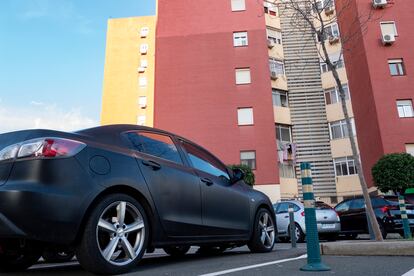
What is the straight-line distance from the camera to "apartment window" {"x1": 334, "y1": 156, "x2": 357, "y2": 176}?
89.9ft

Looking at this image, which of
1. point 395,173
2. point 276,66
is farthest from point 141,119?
point 395,173

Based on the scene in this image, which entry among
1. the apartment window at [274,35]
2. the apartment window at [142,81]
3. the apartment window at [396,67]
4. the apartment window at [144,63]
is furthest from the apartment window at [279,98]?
the apartment window at [144,63]

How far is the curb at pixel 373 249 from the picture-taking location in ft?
16.3

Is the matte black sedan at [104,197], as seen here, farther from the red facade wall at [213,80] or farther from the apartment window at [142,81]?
the apartment window at [142,81]

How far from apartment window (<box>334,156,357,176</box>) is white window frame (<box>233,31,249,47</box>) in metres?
10.5

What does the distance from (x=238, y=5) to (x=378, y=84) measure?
38.3ft

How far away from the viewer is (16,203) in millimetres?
3375

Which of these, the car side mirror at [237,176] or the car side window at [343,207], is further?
the car side window at [343,207]

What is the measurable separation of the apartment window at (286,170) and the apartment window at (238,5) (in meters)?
11.9

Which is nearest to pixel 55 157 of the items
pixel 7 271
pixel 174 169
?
pixel 174 169

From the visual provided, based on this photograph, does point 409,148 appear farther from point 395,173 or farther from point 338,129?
point 338,129

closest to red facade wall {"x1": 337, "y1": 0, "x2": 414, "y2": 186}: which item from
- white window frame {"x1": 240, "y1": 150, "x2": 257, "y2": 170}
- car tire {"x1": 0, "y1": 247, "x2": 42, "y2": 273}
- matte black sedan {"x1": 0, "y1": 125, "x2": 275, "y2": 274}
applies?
white window frame {"x1": 240, "y1": 150, "x2": 257, "y2": 170}

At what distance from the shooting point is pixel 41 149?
362cm

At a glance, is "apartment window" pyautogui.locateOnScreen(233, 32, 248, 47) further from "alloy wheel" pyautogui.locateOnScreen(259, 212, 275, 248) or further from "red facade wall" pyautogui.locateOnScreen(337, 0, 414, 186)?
"alloy wheel" pyautogui.locateOnScreen(259, 212, 275, 248)
